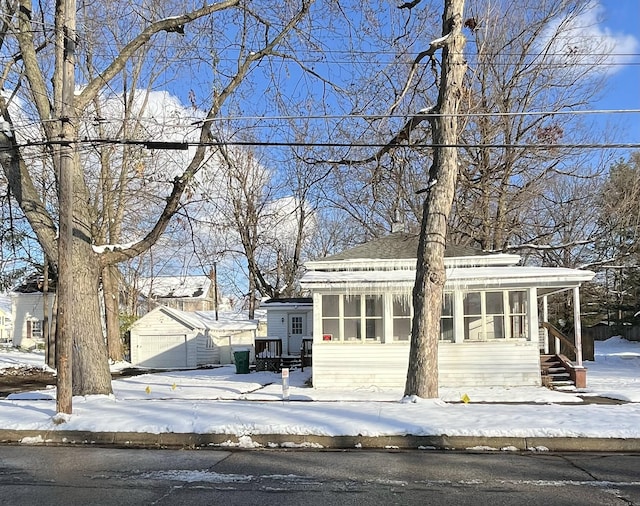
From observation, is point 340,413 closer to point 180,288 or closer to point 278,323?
point 278,323

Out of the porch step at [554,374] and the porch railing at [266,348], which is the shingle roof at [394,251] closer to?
the porch step at [554,374]

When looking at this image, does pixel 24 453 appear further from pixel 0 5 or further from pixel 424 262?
pixel 0 5

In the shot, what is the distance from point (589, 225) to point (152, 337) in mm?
24451

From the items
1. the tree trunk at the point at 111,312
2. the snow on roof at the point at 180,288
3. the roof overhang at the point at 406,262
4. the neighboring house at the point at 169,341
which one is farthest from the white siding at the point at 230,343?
the snow on roof at the point at 180,288

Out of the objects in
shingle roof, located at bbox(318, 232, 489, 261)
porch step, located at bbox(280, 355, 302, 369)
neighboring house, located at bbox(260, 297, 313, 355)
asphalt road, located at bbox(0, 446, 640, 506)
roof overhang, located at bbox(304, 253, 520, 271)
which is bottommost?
porch step, located at bbox(280, 355, 302, 369)

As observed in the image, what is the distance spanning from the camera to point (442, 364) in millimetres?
18078

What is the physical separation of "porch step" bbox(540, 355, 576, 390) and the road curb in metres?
8.36

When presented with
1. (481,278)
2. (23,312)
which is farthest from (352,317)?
(23,312)

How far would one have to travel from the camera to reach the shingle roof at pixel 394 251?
69.6ft

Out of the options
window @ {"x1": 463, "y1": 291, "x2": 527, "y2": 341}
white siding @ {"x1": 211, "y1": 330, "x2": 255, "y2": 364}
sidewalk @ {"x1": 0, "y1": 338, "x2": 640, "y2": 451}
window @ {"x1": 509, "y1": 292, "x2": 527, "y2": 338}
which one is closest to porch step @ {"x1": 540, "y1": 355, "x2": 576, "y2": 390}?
window @ {"x1": 509, "y1": 292, "x2": 527, "y2": 338}

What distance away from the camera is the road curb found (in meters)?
9.52

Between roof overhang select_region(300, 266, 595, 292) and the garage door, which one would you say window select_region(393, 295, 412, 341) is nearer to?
roof overhang select_region(300, 266, 595, 292)

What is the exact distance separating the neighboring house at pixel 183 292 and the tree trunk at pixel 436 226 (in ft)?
173

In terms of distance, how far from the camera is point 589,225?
1262 inches
